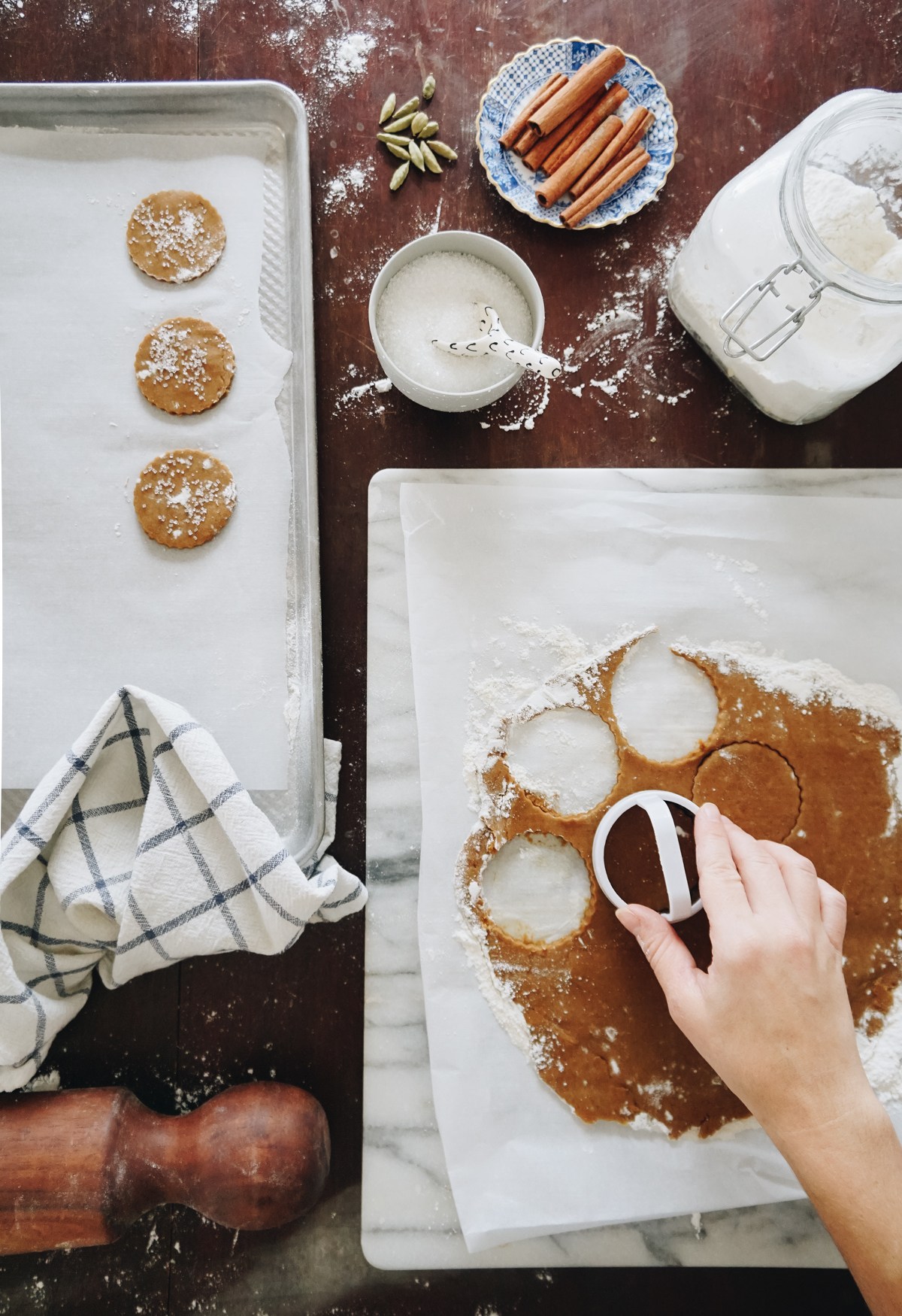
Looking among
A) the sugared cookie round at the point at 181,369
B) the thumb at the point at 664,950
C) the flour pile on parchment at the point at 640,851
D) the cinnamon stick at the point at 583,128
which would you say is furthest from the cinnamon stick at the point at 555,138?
the thumb at the point at 664,950

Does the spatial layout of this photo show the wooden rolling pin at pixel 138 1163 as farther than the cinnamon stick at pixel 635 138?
No

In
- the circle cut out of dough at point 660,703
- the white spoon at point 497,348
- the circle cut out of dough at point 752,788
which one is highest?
the white spoon at point 497,348

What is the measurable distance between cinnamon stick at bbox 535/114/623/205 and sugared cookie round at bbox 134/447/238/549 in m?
0.48

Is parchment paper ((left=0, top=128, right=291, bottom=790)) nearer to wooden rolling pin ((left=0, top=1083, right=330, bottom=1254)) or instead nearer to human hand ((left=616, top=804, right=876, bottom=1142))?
wooden rolling pin ((left=0, top=1083, right=330, bottom=1254))

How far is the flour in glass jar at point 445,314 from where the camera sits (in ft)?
2.98

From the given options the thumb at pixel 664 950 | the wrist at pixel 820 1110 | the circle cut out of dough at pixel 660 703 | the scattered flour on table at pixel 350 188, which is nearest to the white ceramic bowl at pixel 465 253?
the scattered flour on table at pixel 350 188

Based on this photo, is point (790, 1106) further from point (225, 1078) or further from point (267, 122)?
point (267, 122)

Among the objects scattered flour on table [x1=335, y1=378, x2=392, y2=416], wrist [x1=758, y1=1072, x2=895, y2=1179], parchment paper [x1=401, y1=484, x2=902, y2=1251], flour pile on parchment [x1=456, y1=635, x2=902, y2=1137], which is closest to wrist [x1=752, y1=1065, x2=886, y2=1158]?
wrist [x1=758, y1=1072, x2=895, y2=1179]

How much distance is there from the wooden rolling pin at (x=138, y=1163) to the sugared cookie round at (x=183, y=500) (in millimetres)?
591

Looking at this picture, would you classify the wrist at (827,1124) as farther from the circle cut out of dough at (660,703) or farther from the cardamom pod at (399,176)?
the cardamom pod at (399,176)

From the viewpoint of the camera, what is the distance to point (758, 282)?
85cm

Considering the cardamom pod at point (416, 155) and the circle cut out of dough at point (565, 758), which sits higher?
the cardamom pod at point (416, 155)

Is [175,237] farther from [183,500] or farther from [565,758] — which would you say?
[565,758]

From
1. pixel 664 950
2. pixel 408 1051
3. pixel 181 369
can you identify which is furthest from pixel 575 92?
pixel 408 1051
